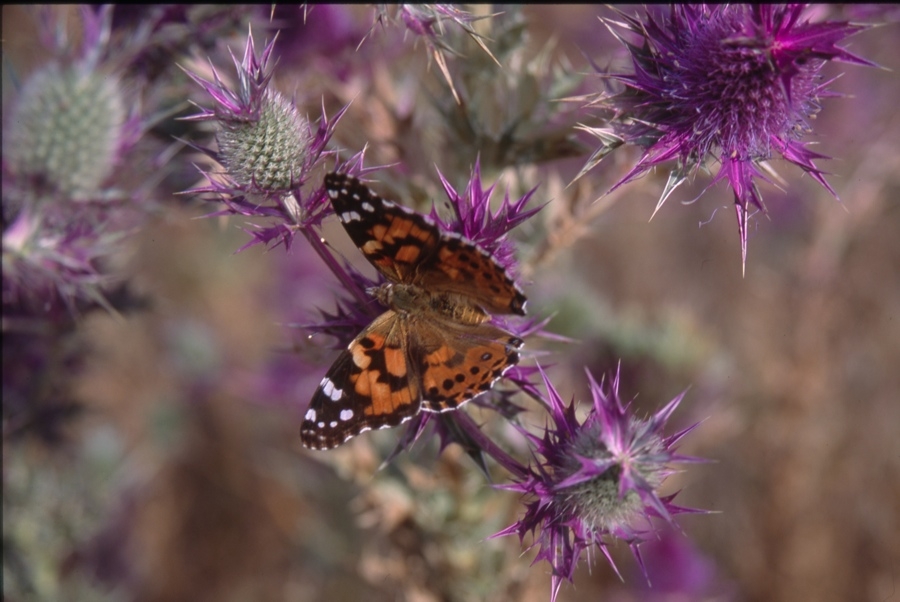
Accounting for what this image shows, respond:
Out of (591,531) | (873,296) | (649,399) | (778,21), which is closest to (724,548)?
(649,399)

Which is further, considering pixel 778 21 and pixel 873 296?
pixel 873 296

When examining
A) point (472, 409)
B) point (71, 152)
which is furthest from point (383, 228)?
point (71, 152)

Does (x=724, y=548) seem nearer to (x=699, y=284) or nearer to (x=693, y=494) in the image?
(x=693, y=494)

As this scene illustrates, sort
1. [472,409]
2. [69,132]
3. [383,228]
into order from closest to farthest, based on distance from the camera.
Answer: [383,228] → [472,409] → [69,132]

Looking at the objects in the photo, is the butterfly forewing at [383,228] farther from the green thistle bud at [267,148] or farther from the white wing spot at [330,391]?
the white wing spot at [330,391]

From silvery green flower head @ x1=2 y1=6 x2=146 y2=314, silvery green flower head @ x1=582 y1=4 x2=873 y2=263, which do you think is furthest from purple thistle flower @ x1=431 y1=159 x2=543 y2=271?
silvery green flower head @ x1=2 y1=6 x2=146 y2=314

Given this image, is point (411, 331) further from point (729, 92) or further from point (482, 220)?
point (729, 92)
